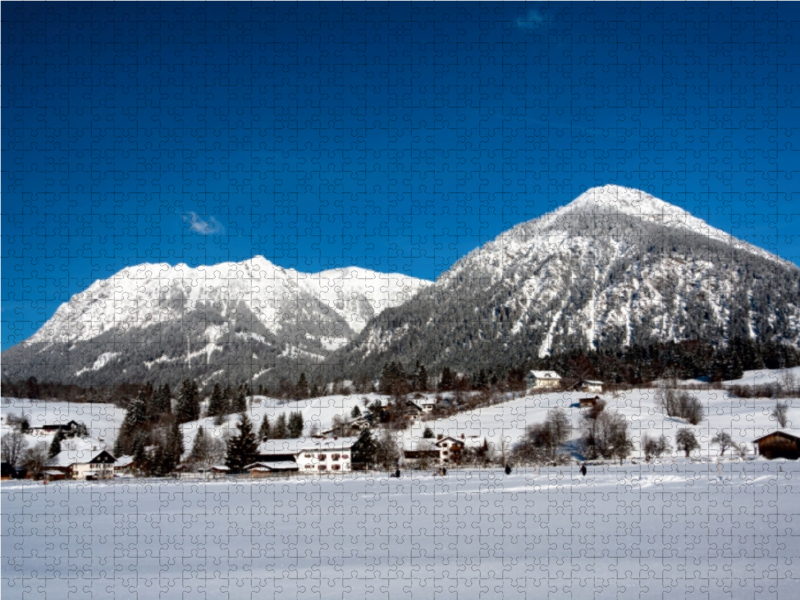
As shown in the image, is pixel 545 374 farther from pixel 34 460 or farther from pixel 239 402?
pixel 34 460

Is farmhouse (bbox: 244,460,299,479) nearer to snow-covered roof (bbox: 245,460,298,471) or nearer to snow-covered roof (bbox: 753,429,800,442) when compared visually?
snow-covered roof (bbox: 245,460,298,471)

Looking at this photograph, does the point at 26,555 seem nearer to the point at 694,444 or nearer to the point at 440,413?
the point at 694,444

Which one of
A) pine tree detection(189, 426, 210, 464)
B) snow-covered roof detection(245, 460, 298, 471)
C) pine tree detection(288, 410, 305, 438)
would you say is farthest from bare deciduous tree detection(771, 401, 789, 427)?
pine tree detection(189, 426, 210, 464)

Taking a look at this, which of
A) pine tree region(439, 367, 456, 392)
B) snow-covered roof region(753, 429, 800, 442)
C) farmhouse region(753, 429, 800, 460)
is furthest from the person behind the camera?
pine tree region(439, 367, 456, 392)

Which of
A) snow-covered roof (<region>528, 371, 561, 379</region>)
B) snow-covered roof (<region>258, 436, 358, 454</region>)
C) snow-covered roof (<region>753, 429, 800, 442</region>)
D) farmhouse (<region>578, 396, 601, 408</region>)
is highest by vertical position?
snow-covered roof (<region>528, 371, 561, 379</region>)

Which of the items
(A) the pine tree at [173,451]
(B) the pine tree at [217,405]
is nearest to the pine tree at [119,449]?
(A) the pine tree at [173,451]

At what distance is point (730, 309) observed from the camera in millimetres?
191875

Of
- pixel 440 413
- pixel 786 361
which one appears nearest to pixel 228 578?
pixel 440 413

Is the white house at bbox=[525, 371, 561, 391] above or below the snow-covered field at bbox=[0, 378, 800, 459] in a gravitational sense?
above

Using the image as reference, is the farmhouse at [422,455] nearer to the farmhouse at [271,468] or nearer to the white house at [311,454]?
the white house at [311,454]

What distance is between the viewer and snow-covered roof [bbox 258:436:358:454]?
6316 centimetres

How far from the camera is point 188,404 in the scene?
370ft

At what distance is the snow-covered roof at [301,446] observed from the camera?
63156 millimetres

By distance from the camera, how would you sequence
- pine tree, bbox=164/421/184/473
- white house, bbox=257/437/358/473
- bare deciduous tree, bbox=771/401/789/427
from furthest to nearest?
1. white house, bbox=257/437/358/473
2. pine tree, bbox=164/421/184/473
3. bare deciduous tree, bbox=771/401/789/427
